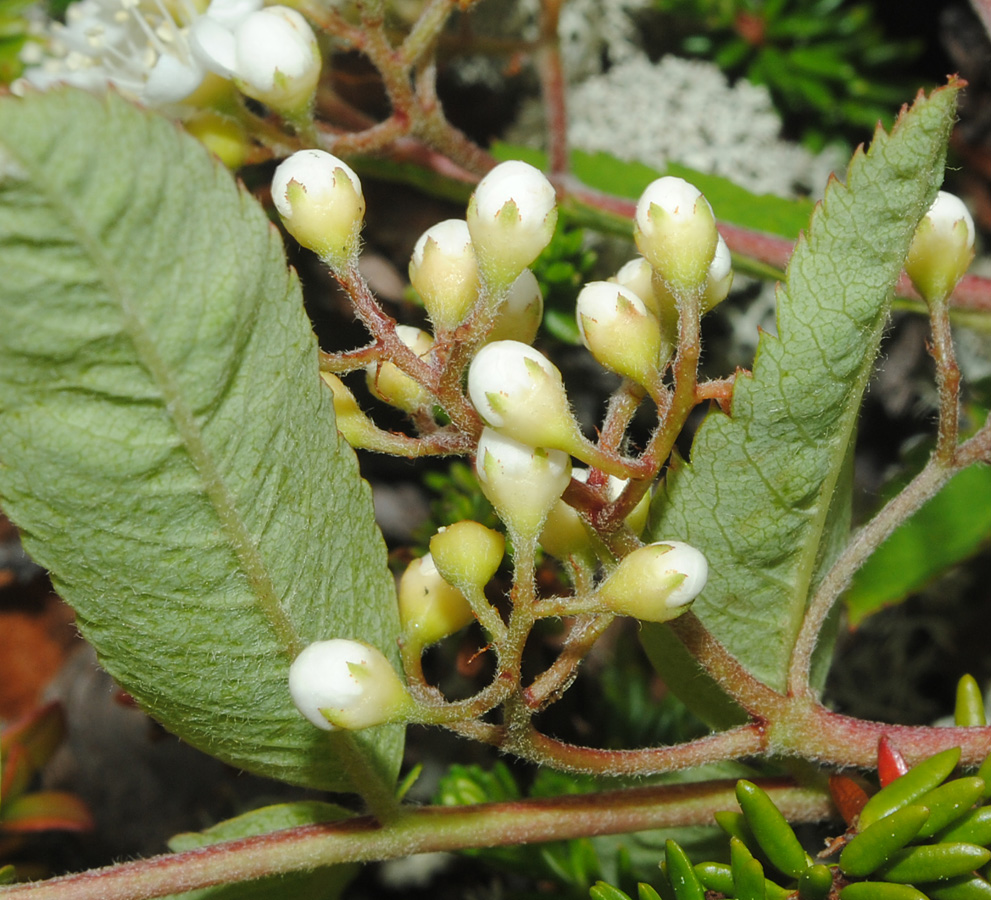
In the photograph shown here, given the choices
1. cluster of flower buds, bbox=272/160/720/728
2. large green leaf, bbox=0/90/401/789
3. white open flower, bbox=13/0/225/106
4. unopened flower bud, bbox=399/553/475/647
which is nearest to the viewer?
large green leaf, bbox=0/90/401/789

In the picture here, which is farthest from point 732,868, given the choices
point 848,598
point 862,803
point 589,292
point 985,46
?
point 985,46

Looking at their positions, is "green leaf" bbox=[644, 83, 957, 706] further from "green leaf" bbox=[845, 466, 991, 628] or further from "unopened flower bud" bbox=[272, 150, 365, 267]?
"green leaf" bbox=[845, 466, 991, 628]

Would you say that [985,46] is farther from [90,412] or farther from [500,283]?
[90,412]

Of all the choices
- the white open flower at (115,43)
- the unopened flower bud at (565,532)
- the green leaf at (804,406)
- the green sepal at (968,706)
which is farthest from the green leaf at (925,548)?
the white open flower at (115,43)

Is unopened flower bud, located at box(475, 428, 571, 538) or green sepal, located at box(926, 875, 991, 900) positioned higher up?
unopened flower bud, located at box(475, 428, 571, 538)

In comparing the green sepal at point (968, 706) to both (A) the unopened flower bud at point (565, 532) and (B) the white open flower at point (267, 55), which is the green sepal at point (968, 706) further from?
(B) the white open flower at point (267, 55)

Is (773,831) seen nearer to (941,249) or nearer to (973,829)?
(973,829)

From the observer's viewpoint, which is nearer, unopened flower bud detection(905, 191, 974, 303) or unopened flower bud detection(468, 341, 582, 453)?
unopened flower bud detection(468, 341, 582, 453)

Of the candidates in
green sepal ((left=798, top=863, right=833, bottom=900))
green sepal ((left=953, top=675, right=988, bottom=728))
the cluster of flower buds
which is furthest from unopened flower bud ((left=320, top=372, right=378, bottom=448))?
green sepal ((left=953, top=675, right=988, bottom=728))
